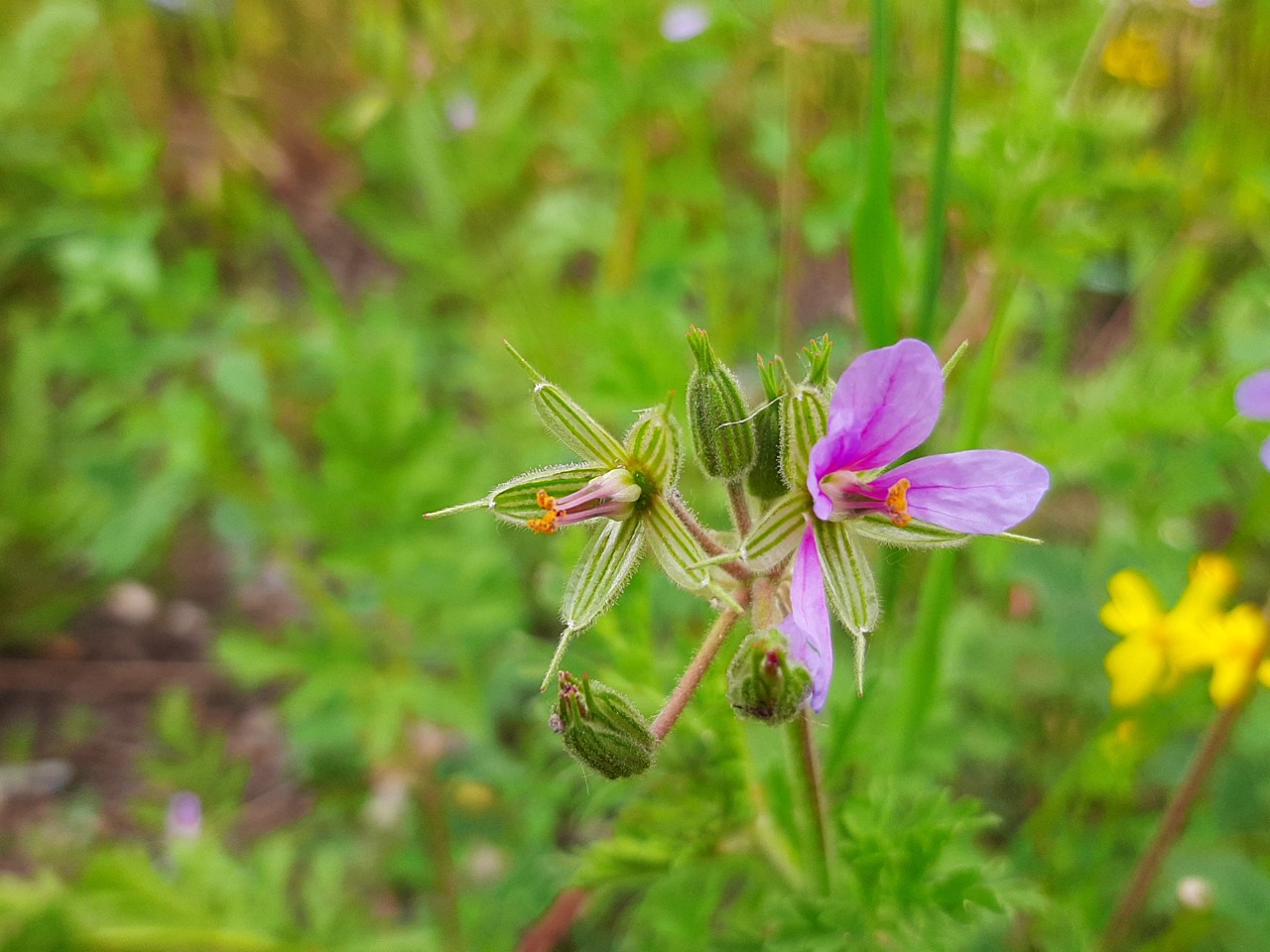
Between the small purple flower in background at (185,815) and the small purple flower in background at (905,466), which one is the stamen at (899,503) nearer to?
the small purple flower in background at (905,466)

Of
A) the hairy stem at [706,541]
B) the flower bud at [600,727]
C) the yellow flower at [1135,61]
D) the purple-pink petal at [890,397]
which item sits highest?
the purple-pink petal at [890,397]

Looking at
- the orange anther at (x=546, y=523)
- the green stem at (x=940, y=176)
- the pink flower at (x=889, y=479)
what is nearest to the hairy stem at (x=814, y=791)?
the pink flower at (x=889, y=479)

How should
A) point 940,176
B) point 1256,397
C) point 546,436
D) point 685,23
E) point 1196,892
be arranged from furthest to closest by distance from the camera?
point 546,436 → point 685,23 → point 1196,892 → point 940,176 → point 1256,397

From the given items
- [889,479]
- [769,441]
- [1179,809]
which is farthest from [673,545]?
[1179,809]

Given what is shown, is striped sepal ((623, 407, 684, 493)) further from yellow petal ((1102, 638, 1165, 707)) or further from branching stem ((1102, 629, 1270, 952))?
yellow petal ((1102, 638, 1165, 707))

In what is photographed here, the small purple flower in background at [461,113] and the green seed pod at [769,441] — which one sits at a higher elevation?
the green seed pod at [769,441]

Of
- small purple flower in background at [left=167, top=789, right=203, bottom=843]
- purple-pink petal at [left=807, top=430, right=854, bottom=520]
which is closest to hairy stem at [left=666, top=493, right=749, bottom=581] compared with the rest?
purple-pink petal at [left=807, top=430, right=854, bottom=520]

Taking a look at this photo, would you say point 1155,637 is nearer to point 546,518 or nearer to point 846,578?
point 846,578
